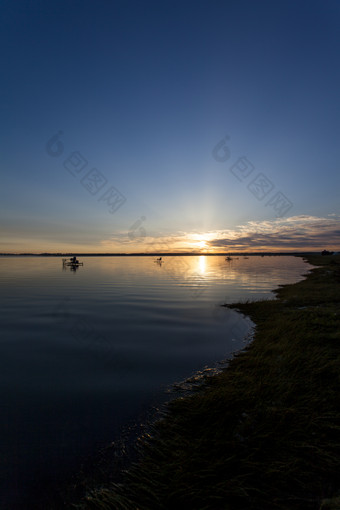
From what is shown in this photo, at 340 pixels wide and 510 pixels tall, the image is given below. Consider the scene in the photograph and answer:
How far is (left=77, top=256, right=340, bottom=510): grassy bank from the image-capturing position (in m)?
4.38

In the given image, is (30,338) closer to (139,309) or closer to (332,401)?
(139,309)

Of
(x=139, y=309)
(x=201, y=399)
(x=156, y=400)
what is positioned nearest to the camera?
(x=201, y=399)

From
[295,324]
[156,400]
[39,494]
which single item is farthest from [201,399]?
[295,324]

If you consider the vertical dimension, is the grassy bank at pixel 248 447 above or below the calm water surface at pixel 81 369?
above

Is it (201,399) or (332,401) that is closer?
(332,401)

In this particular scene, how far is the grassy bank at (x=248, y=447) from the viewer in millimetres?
4375

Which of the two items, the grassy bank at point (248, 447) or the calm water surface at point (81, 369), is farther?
the calm water surface at point (81, 369)

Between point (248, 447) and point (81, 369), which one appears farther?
point (81, 369)

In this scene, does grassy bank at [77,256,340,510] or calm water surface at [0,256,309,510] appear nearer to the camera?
grassy bank at [77,256,340,510]

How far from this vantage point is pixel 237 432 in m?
5.89

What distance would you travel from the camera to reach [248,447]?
17.5ft

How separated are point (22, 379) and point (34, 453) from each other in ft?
14.8

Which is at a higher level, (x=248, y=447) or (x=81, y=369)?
(x=248, y=447)

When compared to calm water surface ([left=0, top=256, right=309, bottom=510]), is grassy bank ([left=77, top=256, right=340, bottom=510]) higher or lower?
higher
